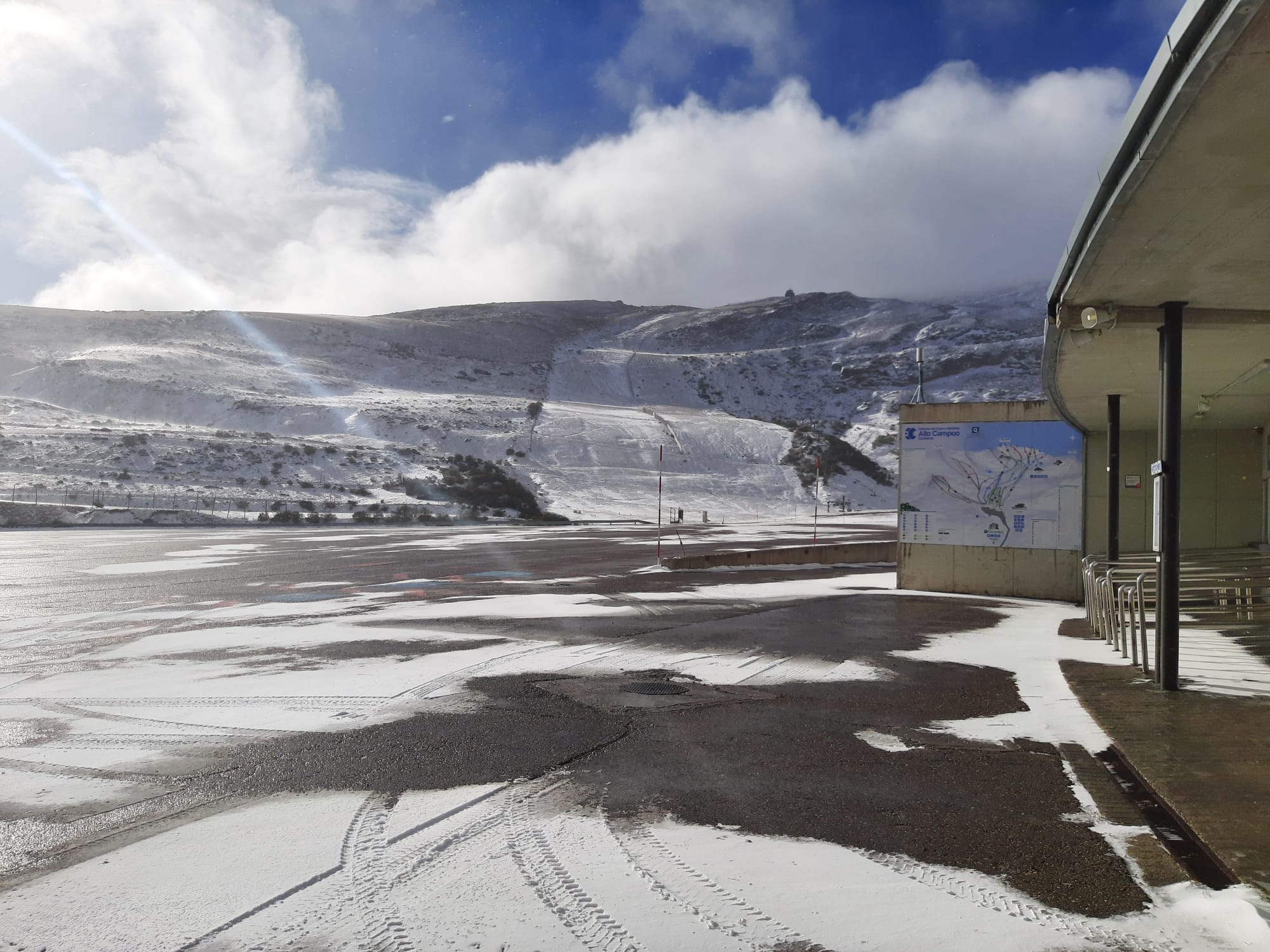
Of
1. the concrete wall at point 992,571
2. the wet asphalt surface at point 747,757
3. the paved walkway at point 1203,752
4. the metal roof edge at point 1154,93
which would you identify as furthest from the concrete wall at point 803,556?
the metal roof edge at point 1154,93

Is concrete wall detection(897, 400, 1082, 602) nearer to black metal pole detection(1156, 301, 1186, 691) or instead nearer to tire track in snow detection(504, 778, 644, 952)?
black metal pole detection(1156, 301, 1186, 691)

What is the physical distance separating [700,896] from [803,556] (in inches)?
752

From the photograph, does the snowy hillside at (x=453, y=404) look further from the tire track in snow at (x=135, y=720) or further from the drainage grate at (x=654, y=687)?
the drainage grate at (x=654, y=687)

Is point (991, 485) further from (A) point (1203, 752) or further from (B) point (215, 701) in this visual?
(B) point (215, 701)

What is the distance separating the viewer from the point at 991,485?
1475cm

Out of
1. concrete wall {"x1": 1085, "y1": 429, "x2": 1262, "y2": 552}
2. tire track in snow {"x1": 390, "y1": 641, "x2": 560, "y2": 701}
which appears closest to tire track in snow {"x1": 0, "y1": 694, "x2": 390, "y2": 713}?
tire track in snow {"x1": 390, "y1": 641, "x2": 560, "y2": 701}

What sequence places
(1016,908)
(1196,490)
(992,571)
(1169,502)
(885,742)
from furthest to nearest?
(992,571) < (1196,490) < (1169,502) < (885,742) < (1016,908)

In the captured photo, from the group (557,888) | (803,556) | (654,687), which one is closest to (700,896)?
(557,888)

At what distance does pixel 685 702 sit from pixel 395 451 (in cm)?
5386

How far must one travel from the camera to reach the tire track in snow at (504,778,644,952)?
3.41 meters

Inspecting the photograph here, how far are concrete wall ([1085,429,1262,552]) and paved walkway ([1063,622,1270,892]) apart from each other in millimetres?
6420

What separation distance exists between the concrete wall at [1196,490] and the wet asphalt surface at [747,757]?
→ 3.35m

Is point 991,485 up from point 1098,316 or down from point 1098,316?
down

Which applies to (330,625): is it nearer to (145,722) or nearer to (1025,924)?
(145,722)
